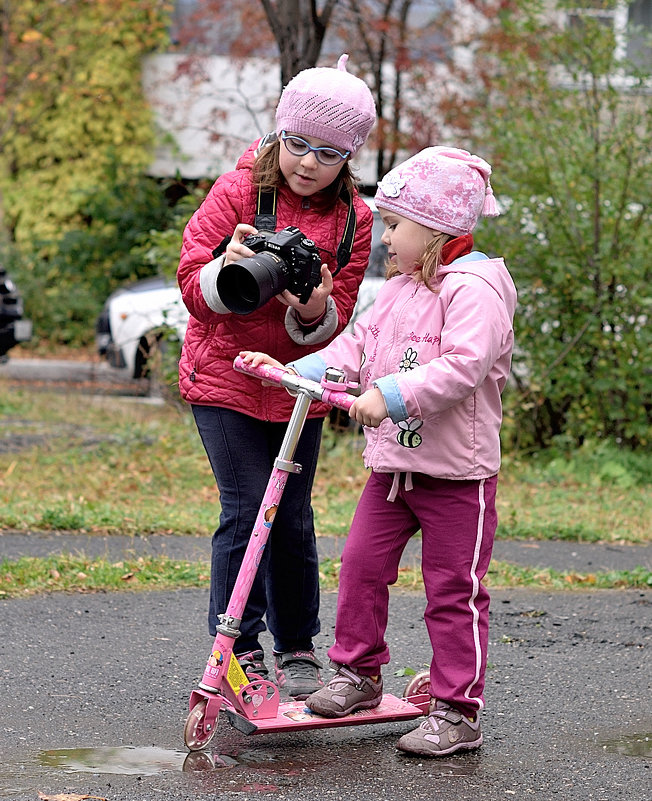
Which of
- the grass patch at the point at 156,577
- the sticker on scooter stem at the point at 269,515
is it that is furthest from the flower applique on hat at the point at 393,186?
the grass patch at the point at 156,577

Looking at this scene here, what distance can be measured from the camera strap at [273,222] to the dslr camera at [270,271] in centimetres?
14

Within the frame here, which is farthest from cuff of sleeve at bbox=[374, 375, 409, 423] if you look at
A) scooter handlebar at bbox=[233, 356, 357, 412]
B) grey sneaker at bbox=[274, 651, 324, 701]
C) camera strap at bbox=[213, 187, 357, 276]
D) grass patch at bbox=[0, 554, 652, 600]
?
grass patch at bbox=[0, 554, 652, 600]

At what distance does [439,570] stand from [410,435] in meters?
0.37

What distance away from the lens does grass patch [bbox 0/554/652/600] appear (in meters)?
4.89

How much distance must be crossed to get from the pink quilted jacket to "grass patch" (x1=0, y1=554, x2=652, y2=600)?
159 centimetres

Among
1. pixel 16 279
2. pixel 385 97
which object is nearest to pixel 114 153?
pixel 16 279

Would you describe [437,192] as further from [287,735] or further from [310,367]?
[287,735]

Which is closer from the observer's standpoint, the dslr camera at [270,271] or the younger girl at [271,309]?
the dslr camera at [270,271]

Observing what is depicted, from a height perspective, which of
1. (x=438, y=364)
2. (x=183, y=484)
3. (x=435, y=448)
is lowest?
(x=183, y=484)

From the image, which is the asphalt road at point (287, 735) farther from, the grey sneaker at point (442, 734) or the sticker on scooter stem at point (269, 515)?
the sticker on scooter stem at point (269, 515)

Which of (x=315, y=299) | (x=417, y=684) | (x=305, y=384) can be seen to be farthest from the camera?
(x=417, y=684)

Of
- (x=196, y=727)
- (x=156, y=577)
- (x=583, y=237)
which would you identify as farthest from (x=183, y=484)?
(x=196, y=727)

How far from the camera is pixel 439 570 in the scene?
3.33 meters

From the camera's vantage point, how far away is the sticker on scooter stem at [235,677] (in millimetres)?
3232
